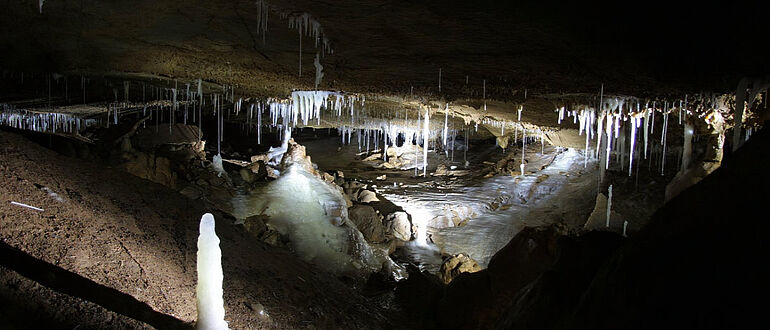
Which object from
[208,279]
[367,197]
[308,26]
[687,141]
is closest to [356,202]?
[367,197]

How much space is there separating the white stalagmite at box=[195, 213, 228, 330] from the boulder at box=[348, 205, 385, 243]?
9.01 m

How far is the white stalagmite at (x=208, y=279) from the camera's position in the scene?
3732 mm

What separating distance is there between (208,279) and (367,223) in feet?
30.9

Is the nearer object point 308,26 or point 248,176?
point 308,26

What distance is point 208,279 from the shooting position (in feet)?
12.6

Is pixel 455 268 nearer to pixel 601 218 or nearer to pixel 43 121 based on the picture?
pixel 601 218

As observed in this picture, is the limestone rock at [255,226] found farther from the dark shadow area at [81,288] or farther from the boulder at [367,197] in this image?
the boulder at [367,197]

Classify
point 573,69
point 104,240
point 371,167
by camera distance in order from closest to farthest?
point 104,240 < point 573,69 < point 371,167

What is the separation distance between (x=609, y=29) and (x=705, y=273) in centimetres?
415

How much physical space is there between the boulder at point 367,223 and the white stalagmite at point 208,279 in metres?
9.01

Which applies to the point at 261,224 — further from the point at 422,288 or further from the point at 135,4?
the point at 135,4

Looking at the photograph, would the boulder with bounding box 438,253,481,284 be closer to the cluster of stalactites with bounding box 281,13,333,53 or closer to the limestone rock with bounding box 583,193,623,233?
the limestone rock with bounding box 583,193,623,233

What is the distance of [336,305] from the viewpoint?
22.4ft

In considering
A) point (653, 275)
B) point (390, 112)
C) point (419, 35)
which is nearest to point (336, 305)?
point (419, 35)
